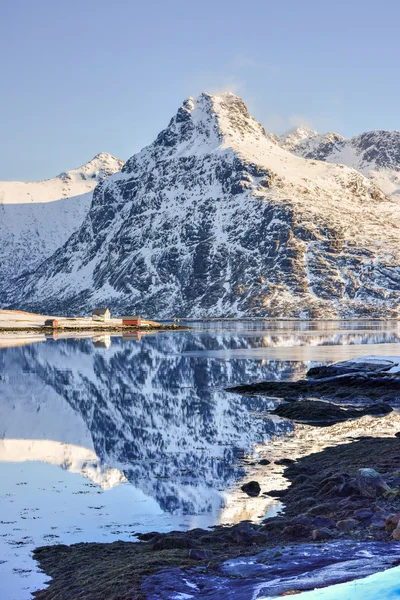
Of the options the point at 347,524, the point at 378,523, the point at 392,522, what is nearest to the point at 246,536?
the point at 347,524

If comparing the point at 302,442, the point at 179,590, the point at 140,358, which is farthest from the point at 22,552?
the point at 140,358

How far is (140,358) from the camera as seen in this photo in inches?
3406

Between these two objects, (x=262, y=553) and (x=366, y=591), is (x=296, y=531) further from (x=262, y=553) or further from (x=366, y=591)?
(x=366, y=591)

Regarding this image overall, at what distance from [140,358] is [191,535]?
224 feet

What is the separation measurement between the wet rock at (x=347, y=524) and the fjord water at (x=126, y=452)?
11.2 feet

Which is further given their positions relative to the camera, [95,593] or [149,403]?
[149,403]

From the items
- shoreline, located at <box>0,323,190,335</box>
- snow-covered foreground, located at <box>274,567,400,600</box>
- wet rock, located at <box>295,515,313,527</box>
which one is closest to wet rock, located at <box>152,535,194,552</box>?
wet rock, located at <box>295,515,313,527</box>

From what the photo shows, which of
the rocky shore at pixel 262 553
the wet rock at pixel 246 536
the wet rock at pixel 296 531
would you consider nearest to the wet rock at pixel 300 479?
the rocky shore at pixel 262 553

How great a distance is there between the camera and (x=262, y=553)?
51.8 ft

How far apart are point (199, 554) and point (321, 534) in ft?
9.62

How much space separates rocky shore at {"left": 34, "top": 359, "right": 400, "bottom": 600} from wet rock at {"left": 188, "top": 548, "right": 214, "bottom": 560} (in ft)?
0.08

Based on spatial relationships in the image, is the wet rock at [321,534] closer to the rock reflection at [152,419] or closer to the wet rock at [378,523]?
the wet rock at [378,523]

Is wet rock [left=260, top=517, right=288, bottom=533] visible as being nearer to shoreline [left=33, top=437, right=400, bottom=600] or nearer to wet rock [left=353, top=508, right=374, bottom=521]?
shoreline [left=33, top=437, right=400, bottom=600]

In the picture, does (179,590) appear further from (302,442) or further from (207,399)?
(207,399)
